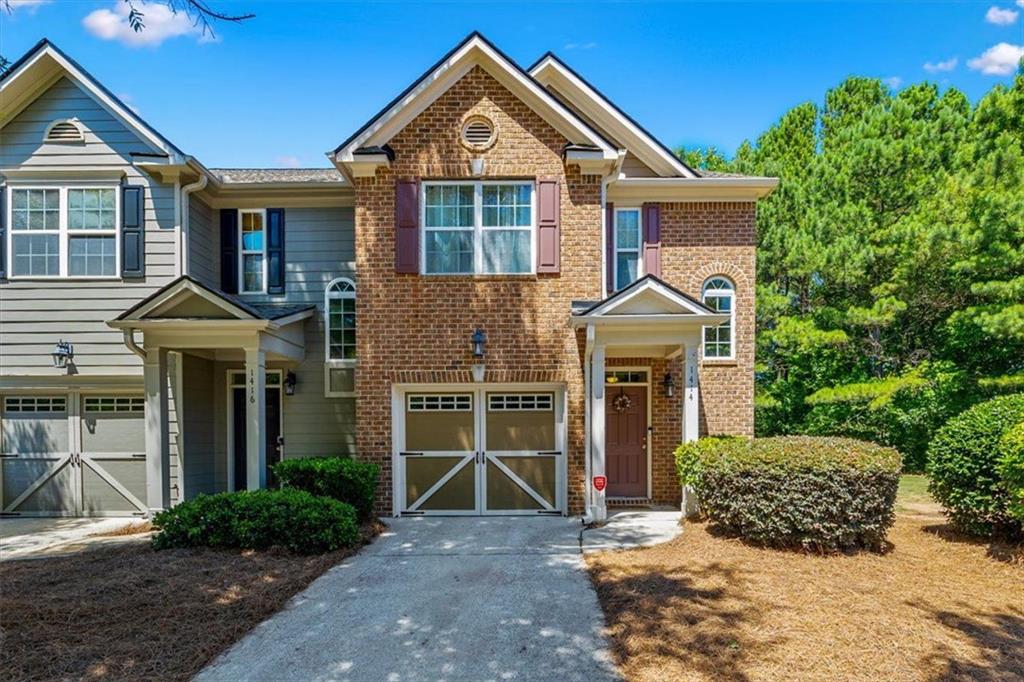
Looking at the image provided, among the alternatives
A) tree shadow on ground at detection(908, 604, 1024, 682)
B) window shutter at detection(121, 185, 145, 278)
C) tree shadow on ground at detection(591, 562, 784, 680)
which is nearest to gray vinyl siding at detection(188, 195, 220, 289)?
window shutter at detection(121, 185, 145, 278)

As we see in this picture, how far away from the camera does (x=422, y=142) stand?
30.0ft

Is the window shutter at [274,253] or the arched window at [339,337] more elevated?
the window shutter at [274,253]

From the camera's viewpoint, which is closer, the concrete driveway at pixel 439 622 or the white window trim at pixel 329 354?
the concrete driveway at pixel 439 622

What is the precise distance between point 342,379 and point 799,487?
7.24 metres

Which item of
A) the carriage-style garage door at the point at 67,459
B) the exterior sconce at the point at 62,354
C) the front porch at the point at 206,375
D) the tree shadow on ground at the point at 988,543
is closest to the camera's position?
the tree shadow on ground at the point at 988,543

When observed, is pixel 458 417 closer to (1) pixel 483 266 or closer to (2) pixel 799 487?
(1) pixel 483 266

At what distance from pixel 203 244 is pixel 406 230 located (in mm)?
3756

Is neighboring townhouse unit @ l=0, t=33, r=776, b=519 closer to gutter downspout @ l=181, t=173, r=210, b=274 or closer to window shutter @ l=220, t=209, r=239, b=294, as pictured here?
gutter downspout @ l=181, t=173, r=210, b=274

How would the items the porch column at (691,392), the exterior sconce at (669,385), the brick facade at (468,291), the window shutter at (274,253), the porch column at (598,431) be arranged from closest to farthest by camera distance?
the porch column at (598,431)
the porch column at (691,392)
the brick facade at (468,291)
the exterior sconce at (669,385)
the window shutter at (274,253)

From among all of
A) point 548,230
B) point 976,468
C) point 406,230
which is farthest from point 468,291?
point 976,468

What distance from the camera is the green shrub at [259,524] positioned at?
696 cm

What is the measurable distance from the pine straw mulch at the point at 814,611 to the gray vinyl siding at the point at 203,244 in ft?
25.8

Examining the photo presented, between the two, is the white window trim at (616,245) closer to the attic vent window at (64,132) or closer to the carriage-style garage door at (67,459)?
the carriage-style garage door at (67,459)

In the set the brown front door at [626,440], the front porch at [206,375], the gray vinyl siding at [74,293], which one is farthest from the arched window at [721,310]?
the gray vinyl siding at [74,293]
